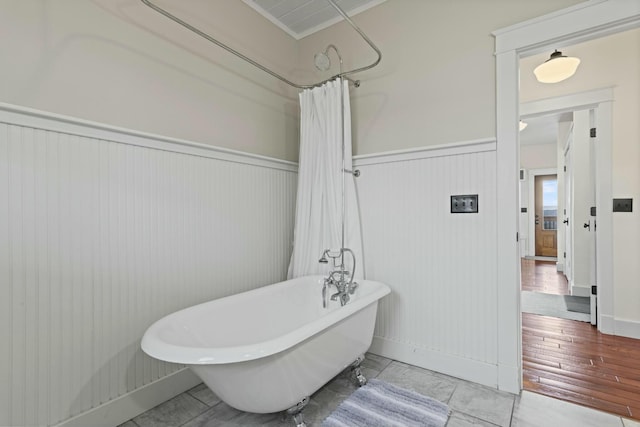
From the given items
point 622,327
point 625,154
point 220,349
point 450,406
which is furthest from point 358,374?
point 625,154

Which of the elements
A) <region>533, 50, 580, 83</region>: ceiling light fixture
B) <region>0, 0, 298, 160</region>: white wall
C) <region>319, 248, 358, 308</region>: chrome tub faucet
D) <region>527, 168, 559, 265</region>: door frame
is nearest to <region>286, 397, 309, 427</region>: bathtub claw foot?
<region>319, 248, 358, 308</region>: chrome tub faucet

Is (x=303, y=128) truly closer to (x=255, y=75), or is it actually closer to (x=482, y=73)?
(x=255, y=75)

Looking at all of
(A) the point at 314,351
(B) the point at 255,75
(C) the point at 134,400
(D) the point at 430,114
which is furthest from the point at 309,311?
(B) the point at 255,75

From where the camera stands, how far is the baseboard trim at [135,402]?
142 cm

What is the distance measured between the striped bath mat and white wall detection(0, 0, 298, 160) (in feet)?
5.94

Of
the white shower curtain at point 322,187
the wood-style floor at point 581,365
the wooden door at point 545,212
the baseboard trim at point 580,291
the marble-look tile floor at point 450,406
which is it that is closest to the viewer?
the marble-look tile floor at point 450,406

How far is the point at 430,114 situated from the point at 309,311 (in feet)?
5.40

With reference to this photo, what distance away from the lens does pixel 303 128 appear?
2443mm

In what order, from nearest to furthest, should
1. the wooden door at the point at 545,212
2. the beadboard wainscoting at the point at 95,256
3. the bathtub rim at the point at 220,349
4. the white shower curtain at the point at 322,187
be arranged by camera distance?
the bathtub rim at the point at 220,349, the beadboard wainscoting at the point at 95,256, the white shower curtain at the point at 322,187, the wooden door at the point at 545,212

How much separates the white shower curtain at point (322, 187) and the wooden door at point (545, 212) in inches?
285

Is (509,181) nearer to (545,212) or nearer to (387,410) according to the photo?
(387,410)

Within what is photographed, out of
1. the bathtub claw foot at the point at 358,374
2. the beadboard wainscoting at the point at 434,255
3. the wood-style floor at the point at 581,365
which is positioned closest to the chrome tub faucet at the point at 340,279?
the beadboard wainscoting at the point at 434,255

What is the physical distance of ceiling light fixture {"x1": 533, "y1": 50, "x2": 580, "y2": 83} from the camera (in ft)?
8.04

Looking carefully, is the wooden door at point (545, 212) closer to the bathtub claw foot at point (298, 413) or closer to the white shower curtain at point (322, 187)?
the white shower curtain at point (322, 187)
